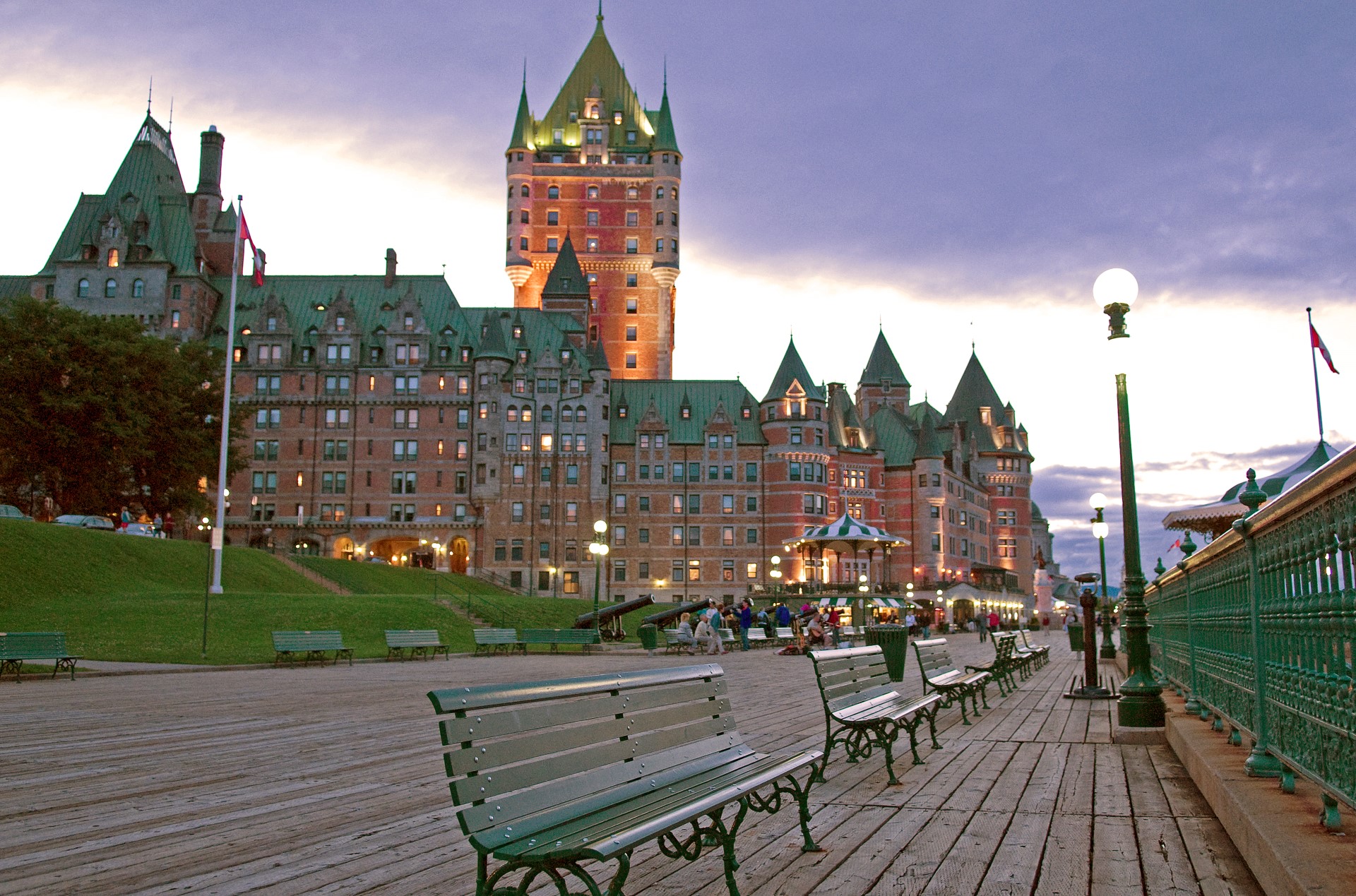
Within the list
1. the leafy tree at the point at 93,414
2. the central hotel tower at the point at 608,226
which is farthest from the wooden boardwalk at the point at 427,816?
the central hotel tower at the point at 608,226

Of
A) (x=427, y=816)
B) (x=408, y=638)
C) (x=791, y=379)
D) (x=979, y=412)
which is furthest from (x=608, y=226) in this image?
(x=427, y=816)

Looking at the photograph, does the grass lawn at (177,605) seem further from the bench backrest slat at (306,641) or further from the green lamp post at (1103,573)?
the green lamp post at (1103,573)

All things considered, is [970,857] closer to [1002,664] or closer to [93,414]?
[1002,664]

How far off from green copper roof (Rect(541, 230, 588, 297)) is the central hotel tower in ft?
14.9

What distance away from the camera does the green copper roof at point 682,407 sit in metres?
83.9

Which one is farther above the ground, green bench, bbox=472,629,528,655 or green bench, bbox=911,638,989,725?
green bench, bbox=911,638,989,725

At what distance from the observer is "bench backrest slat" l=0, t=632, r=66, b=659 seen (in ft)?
63.4

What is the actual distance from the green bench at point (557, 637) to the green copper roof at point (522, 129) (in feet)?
245

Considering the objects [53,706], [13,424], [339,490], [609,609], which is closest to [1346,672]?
[53,706]

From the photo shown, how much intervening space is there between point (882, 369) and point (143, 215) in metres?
68.4

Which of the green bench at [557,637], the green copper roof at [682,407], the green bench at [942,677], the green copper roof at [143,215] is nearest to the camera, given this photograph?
the green bench at [942,677]

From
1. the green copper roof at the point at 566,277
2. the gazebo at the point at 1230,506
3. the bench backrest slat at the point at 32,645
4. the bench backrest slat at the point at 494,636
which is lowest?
the bench backrest slat at the point at 494,636

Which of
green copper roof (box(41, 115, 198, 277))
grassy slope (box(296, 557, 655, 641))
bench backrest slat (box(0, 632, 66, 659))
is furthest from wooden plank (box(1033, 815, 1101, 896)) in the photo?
green copper roof (box(41, 115, 198, 277))

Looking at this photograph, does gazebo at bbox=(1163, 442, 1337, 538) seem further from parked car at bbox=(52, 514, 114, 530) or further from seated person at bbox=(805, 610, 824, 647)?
parked car at bbox=(52, 514, 114, 530)
